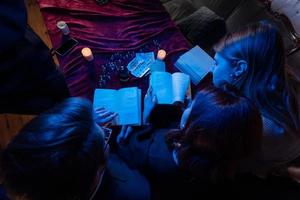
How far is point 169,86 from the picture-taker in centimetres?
161

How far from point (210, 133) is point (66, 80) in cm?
100

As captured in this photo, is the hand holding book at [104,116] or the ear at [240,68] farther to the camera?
the hand holding book at [104,116]

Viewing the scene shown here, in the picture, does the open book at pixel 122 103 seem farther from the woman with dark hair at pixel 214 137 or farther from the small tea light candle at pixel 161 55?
the woman with dark hair at pixel 214 137

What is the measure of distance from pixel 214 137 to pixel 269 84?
43 centimetres

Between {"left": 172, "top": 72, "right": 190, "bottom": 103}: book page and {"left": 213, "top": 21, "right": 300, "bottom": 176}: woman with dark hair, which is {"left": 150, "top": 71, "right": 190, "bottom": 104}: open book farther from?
{"left": 213, "top": 21, "right": 300, "bottom": 176}: woman with dark hair

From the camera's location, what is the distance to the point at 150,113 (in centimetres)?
153

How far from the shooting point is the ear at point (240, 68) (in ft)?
4.25

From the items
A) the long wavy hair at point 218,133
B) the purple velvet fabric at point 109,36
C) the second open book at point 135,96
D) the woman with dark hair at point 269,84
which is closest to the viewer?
the long wavy hair at point 218,133

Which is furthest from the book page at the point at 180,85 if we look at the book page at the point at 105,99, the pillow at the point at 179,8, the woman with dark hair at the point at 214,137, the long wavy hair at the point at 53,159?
the long wavy hair at the point at 53,159

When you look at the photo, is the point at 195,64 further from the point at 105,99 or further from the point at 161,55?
the point at 105,99

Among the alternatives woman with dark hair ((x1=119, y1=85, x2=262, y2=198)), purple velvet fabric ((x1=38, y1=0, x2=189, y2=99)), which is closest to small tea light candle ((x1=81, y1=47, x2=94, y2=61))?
purple velvet fabric ((x1=38, y1=0, x2=189, y2=99))

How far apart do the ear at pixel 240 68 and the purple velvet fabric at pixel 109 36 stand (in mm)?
538

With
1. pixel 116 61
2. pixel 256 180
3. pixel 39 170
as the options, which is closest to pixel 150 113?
pixel 116 61

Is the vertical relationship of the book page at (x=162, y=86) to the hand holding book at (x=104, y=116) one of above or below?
above
